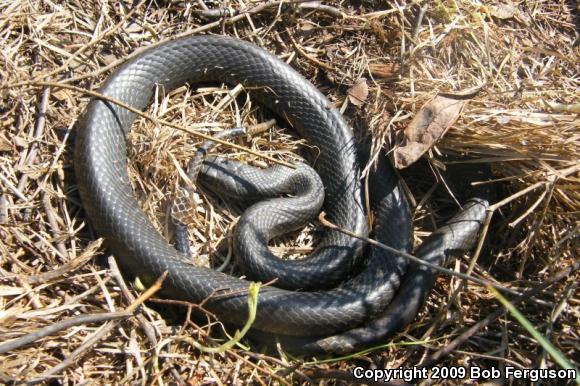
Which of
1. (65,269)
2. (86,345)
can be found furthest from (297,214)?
(86,345)

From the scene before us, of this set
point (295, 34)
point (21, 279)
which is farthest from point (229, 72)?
point (21, 279)

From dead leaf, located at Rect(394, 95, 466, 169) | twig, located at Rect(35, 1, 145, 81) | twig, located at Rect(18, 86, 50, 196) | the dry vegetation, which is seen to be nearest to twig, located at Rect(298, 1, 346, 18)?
the dry vegetation

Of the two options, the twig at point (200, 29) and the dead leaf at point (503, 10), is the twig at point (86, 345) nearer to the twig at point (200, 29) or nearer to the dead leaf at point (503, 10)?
the twig at point (200, 29)

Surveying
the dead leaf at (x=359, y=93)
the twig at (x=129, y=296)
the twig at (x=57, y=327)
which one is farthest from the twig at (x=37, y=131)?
the dead leaf at (x=359, y=93)

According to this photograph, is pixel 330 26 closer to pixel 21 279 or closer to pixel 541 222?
pixel 541 222

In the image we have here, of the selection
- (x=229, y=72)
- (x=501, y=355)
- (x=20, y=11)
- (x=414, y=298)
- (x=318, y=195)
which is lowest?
(x=501, y=355)

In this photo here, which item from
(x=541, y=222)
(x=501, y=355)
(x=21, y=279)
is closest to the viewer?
(x=21, y=279)
